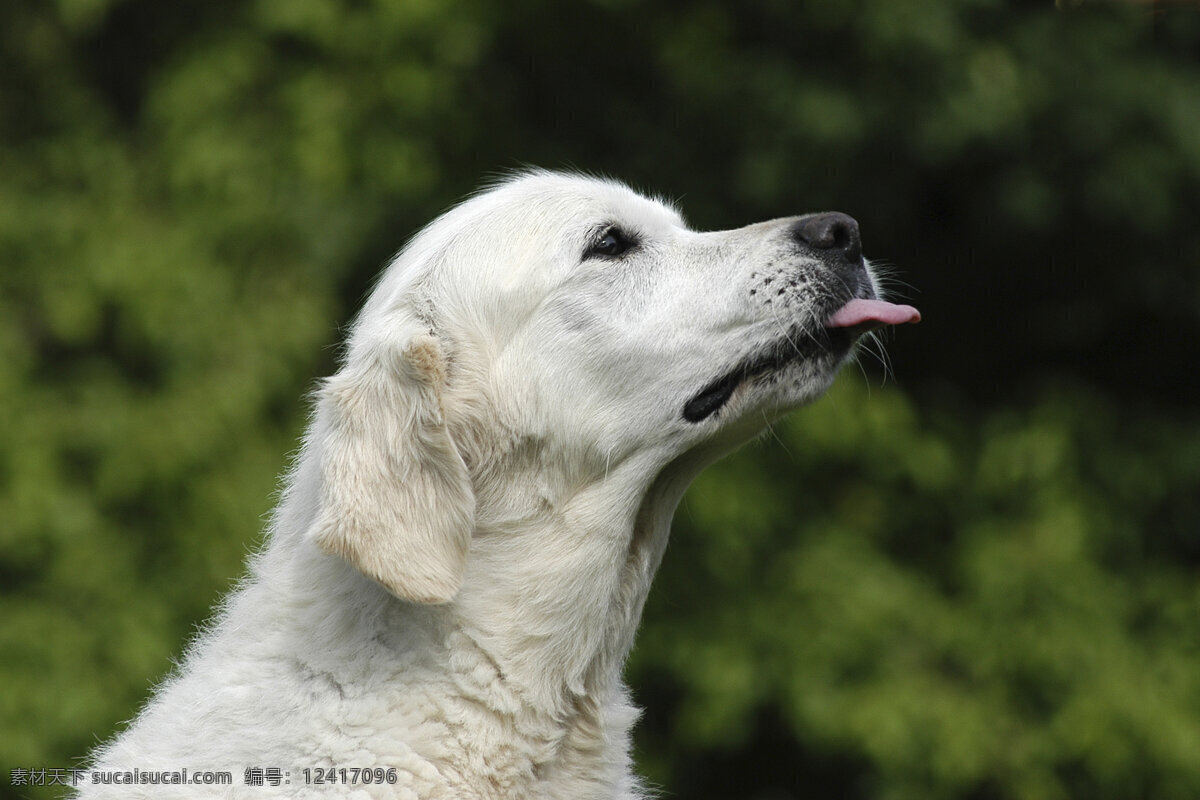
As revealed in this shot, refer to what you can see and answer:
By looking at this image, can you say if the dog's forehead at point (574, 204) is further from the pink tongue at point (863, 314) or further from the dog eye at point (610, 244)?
the pink tongue at point (863, 314)

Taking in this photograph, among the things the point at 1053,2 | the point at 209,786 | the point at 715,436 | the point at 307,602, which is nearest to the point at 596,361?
the point at 715,436

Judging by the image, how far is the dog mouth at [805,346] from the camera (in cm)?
328

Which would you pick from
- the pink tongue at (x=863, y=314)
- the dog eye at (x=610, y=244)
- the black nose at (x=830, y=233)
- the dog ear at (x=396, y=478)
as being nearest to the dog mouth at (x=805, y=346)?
the pink tongue at (x=863, y=314)

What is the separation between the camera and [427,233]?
3.68m

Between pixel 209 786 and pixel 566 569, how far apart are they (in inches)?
35.8

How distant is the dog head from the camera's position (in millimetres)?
3094

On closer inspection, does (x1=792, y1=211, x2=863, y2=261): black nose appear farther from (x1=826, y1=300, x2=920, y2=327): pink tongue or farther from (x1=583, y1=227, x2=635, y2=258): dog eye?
(x1=583, y1=227, x2=635, y2=258): dog eye

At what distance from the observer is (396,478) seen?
2.99m

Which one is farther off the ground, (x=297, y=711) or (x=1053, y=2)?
(x=297, y=711)

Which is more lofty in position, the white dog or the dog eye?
the dog eye

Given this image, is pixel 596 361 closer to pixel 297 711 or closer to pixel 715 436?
pixel 715 436

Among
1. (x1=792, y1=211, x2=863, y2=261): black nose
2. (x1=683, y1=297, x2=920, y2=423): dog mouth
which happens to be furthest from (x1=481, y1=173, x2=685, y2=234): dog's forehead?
(x1=683, y1=297, x2=920, y2=423): dog mouth

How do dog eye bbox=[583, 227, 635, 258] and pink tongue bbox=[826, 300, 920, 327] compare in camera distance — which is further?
dog eye bbox=[583, 227, 635, 258]

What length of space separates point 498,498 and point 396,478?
328mm
